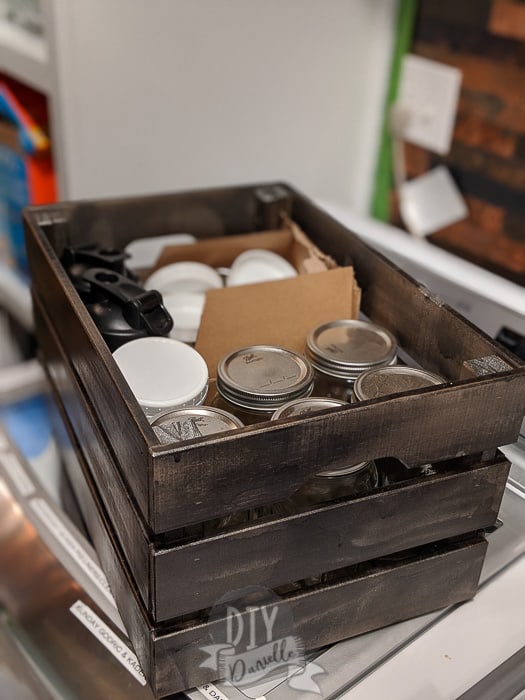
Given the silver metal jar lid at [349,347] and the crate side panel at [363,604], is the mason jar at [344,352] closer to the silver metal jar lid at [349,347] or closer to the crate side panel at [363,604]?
the silver metal jar lid at [349,347]

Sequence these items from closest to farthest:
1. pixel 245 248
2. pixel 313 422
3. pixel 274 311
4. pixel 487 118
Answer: pixel 313 422, pixel 274 311, pixel 245 248, pixel 487 118

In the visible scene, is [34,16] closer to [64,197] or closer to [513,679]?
[64,197]

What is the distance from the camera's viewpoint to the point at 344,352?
27.4 inches

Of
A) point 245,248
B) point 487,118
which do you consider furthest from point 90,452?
point 487,118

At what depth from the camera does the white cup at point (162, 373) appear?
617mm

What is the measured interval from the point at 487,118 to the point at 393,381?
0.68m

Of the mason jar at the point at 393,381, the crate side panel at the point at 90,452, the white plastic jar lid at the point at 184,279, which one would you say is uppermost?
the mason jar at the point at 393,381

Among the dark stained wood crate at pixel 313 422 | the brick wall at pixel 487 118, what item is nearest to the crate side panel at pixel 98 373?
the dark stained wood crate at pixel 313 422

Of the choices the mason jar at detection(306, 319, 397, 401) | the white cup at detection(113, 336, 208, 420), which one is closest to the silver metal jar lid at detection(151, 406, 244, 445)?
the white cup at detection(113, 336, 208, 420)

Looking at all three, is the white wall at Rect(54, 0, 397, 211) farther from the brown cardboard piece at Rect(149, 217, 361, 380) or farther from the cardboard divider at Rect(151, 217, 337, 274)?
the brown cardboard piece at Rect(149, 217, 361, 380)

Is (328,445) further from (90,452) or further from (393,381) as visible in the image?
(90,452)

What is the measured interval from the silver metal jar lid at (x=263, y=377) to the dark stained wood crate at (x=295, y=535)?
0.36 ft

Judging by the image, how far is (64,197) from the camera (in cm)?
120

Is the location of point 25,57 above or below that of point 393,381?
above
